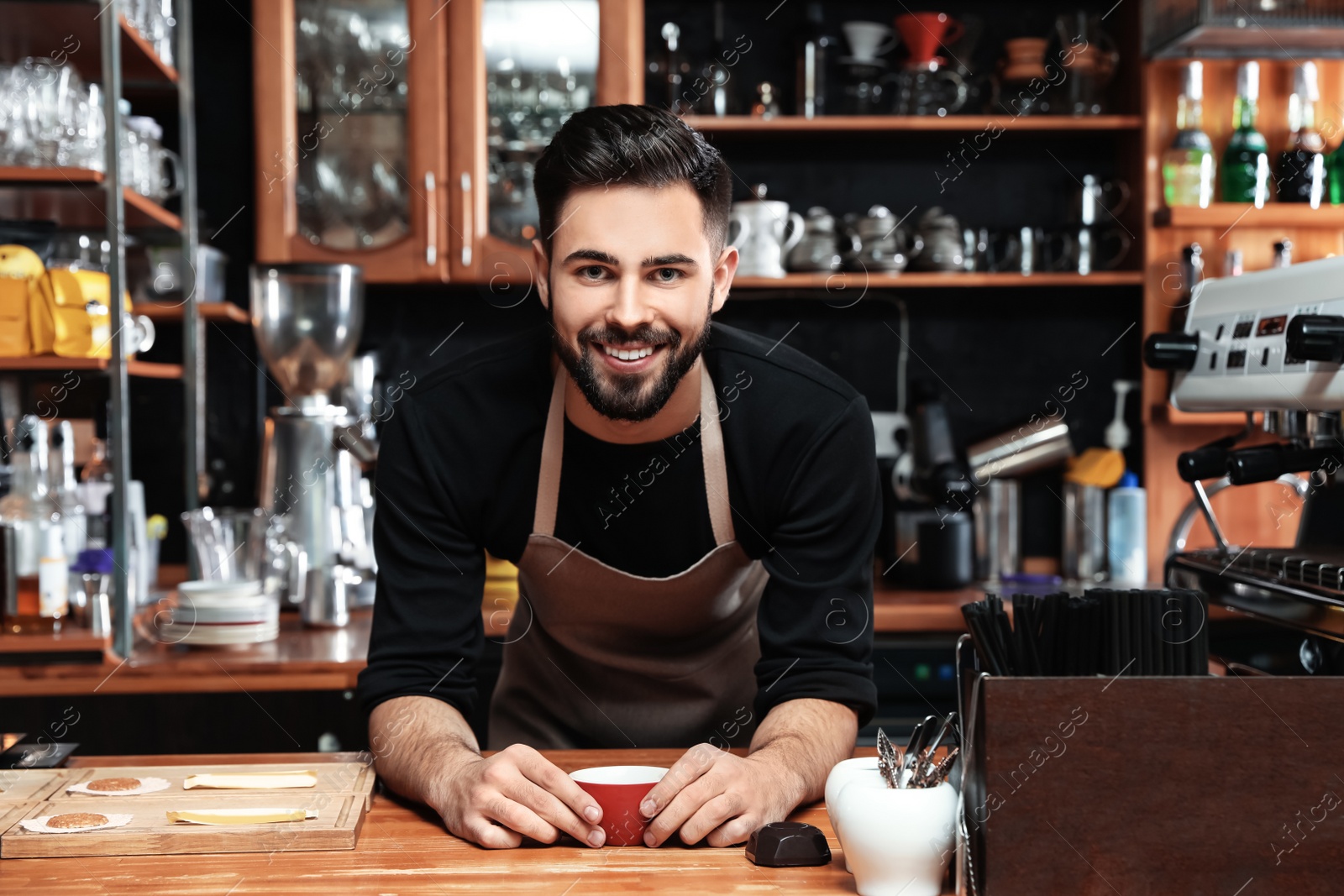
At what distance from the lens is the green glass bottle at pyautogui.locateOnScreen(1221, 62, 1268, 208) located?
8.38 ft

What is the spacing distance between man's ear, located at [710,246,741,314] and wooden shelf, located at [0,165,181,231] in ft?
3.80

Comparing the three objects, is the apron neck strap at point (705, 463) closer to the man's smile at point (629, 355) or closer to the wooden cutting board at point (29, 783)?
the man's smile at point (629, 355)

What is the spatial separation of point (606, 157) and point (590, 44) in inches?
57.1

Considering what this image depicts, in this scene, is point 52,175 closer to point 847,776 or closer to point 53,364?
point 53,364

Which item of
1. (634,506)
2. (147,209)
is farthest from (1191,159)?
(147,209)

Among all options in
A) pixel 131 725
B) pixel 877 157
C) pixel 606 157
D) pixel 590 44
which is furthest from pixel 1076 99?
pixel 131 725

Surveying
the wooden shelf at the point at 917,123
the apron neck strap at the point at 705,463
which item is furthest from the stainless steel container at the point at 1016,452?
the apron neck strap at the point at 705,463

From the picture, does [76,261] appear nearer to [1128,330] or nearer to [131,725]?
[131,725]

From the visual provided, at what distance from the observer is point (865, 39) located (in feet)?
8.73

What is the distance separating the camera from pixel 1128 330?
9.37 ft

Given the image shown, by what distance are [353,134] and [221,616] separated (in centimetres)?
104

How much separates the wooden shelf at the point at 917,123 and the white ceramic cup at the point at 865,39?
139 mm

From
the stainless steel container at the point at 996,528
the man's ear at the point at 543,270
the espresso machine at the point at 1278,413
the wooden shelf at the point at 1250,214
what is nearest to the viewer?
the espresso machine at the point at 1278,413

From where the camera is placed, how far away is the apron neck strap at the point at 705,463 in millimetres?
1440
